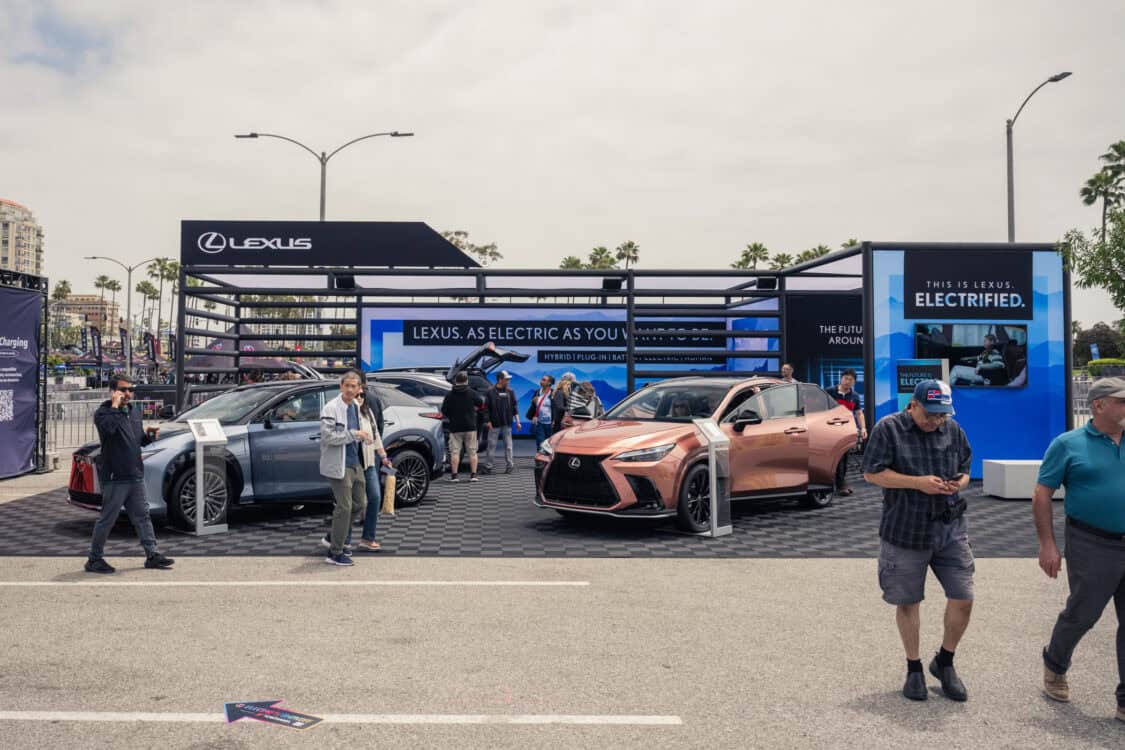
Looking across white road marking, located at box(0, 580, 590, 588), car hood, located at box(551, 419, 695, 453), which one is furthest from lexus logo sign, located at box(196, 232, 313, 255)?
white road marking, located at box(0, 580, 590, 588)

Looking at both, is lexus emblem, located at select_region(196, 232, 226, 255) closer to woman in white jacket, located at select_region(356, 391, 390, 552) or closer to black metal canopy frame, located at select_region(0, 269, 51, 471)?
black metal canopy frame, located at select_region(0, 269, 51, 471)

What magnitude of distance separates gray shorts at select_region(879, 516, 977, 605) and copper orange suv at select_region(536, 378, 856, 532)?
5006 millimetres

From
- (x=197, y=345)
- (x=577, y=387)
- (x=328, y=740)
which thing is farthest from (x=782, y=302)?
(x=328, y=740)

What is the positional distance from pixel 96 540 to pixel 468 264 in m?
11.5

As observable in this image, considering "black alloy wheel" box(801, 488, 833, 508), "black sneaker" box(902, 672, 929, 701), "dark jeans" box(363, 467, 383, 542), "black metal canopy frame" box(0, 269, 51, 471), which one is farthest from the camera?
"black metal canopy frame" box(0, 269, 51, 471)

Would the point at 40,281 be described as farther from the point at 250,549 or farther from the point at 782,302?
the point at 782,302

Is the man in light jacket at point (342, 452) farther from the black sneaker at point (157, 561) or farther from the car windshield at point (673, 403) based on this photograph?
the car windshield at point (673, 403)

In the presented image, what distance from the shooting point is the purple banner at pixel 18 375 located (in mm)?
15469

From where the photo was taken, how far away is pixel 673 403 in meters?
11.5

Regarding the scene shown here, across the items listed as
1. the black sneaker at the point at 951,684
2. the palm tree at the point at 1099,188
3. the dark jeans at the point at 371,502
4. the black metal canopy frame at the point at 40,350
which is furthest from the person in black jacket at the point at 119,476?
the palm tree at the point at 1099,188

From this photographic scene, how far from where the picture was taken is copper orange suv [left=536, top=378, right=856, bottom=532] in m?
9.98

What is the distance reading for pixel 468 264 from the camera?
18781 millimetres

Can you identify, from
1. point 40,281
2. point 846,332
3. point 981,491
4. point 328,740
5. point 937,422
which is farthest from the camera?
point 846,332

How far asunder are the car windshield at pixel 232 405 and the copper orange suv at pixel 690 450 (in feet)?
11.3
